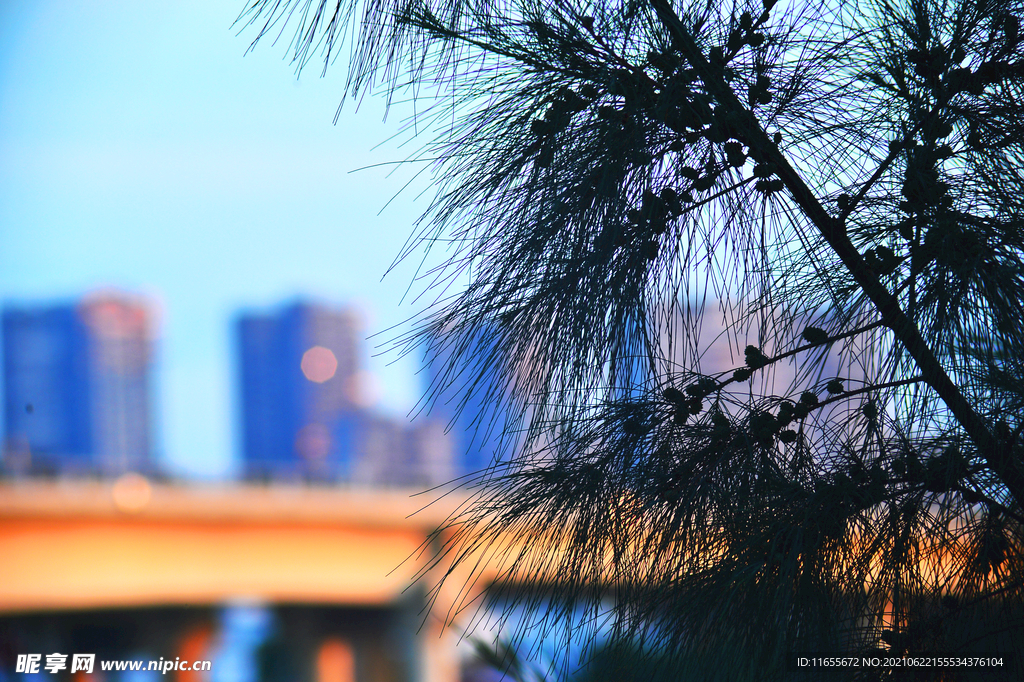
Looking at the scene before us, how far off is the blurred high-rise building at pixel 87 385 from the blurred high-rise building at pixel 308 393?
10.4ft

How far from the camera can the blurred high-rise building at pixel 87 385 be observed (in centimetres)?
1030

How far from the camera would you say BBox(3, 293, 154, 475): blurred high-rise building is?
406 inches

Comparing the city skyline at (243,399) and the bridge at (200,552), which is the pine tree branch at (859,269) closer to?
the city skyline at (243,399)

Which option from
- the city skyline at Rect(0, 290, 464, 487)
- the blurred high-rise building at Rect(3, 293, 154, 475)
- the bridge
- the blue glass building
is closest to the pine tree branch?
the city skyline at Rect(0, 290, 464, 487)

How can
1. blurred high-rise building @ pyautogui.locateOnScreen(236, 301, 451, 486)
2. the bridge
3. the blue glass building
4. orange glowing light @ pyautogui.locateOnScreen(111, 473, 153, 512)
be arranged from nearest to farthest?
1. the bridge
2. orange glowing light @ pyautogui.locateOnScreen(111, 473, 153, 512)
3. blurred high-rise building @ pyautogui.locateOnScreen(236, 301, 451, 486)
4. the blue glass building

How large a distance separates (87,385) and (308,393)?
633 centimetres

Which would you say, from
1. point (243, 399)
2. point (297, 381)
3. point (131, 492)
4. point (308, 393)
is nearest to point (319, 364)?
point (297, 381)

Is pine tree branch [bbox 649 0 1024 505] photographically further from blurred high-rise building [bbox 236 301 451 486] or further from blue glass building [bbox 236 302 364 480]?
blue glass building [bbox 236 302 364 480]

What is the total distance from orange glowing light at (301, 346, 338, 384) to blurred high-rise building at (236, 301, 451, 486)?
0.03m

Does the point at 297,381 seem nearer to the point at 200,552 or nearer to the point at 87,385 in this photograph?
the point at 87,385

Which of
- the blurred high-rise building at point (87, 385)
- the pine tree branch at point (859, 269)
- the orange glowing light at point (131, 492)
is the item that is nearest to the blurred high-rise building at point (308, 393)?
the blurred high-rise building at point (87, 385)

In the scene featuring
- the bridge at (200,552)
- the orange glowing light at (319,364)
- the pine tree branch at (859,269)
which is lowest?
the bridge at (200,552)

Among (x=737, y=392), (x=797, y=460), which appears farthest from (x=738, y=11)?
(x=797, y=460)

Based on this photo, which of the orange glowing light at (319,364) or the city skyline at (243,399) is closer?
the city skyline at (243,399)
